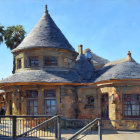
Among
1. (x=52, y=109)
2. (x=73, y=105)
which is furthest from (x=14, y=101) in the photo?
(x=73, y=105)

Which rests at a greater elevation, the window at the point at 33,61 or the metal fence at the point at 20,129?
the window at the point at 33,61

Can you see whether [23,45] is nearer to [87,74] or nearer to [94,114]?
[87,74]

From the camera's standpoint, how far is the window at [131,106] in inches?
650

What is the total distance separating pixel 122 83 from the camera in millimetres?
16344

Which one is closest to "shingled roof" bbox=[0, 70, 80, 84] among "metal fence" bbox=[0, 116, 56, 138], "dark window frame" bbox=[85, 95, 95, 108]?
"dark window frame" bbox=[85, 95, 95, 108]

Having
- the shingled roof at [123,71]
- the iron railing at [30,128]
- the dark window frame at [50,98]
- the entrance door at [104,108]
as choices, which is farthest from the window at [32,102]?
the entrance door at [104,108]

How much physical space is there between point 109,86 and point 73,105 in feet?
11.1

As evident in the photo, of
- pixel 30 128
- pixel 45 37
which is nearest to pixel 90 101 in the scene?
pixel 45 37

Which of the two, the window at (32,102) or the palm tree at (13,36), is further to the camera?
the palm tree at (13,36)

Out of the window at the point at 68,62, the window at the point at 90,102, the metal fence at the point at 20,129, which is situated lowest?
the metal fence at the point at 20,129

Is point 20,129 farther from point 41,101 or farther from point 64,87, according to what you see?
point 64,87

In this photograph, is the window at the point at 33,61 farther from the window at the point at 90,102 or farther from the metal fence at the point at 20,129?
the window at the point at 90,102

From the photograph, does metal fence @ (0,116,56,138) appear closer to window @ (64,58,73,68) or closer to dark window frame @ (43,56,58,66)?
dark window frame @ (43,56,58,66)

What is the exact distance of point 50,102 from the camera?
57.3 feet
